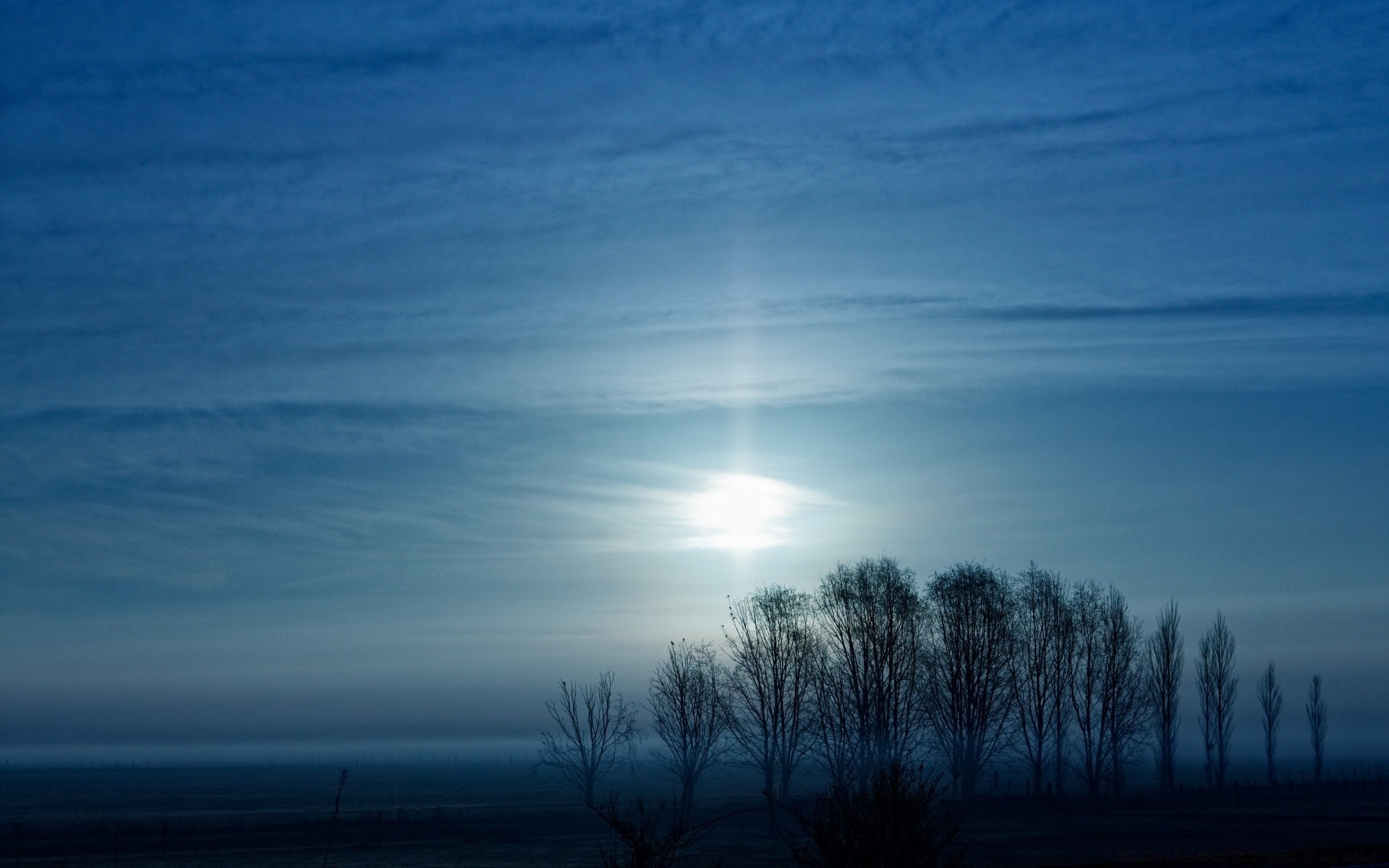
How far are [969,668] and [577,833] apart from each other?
84.0 ft

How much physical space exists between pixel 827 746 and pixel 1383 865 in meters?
43.4

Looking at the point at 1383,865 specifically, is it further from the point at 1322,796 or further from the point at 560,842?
the point at 1322,796

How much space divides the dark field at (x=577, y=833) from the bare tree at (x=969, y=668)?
3713 mm

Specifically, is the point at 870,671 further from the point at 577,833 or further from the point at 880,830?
the point at 880,830

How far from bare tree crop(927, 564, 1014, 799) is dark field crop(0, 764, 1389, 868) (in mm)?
3713

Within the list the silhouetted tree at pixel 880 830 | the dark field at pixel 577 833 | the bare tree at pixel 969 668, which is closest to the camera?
the silhouetted tree at pixel 880 830

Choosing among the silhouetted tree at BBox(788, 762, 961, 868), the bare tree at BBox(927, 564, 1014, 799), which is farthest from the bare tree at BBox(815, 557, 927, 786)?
the silhouetted tree at BBox(788, 762, 961, 868)

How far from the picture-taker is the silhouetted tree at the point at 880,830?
13.4 metres

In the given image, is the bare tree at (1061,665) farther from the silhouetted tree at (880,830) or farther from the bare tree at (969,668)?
the silhouetted tree at (880,830)

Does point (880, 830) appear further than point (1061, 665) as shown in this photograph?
No

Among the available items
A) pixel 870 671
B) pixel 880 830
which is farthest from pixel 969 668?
pixel 880 830

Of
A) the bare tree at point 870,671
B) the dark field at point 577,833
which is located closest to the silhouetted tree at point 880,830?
the dark field at point 577,833

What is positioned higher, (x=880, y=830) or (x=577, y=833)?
(x=880, y=830)

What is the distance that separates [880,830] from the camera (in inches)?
527
